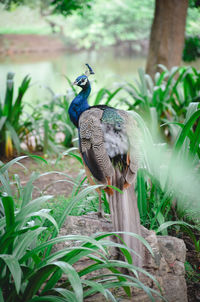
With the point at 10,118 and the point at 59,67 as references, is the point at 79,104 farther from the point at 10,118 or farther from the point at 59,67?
the point at 59,67

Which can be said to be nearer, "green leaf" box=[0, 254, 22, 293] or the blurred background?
"green leaf" box=[0, 254, 22, 293]

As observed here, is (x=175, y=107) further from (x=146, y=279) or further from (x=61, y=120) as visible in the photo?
(x=146, y=279)

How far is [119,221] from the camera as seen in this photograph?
1.99m

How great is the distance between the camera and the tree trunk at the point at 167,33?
6129 millimetres

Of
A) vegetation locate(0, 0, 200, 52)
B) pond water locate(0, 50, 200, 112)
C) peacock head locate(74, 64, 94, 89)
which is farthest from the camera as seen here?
vegetation locate(0, 0, 200, 52)

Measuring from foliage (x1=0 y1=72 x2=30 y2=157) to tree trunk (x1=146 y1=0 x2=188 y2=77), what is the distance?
289 centimetres

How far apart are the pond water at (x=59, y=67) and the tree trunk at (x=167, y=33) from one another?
4.96 metres

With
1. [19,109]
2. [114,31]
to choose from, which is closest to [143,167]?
[19,109]

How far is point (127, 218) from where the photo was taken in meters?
1.99

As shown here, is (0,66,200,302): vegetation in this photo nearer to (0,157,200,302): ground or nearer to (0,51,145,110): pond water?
(0,157,200,302): ground

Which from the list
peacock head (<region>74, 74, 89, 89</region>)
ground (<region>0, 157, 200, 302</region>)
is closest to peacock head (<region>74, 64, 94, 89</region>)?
peacock head (<region>74, 74, 89, 89</region>)

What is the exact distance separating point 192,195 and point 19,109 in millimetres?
2602

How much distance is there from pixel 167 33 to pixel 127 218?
500 cm

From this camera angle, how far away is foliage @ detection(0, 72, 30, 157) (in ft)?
13.8
